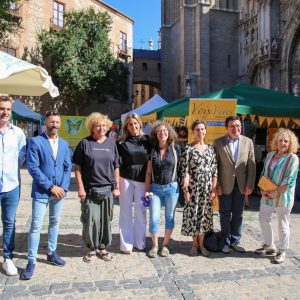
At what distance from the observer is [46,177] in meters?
4.30

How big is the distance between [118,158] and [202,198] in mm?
1237

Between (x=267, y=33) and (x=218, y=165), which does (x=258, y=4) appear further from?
(x=218, y=165)

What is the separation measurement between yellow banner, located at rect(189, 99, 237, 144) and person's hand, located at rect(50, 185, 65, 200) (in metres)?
3.63

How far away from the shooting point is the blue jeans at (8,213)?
14.0 ft

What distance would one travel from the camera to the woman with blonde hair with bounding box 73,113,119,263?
183 inches

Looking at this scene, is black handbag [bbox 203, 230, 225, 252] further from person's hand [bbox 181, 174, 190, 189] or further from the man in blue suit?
the man in blue suit

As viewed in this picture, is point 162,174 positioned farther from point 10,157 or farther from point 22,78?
point 22,78

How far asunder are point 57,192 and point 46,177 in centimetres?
21

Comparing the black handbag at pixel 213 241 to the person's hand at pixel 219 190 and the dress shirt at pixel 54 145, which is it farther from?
the dress shirt at pixel 54 145

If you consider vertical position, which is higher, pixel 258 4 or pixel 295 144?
pixel 258 4

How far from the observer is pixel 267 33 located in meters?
23.2

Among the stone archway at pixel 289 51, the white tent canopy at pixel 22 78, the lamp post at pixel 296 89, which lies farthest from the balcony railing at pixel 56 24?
the white tent canopy at pixel 22 78

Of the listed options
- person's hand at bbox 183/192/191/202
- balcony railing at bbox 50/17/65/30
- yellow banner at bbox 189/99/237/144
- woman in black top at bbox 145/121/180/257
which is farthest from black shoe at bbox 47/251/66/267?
balcony railing at bbox 50/17/65/30

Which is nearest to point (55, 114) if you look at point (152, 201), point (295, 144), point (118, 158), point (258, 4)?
point (118, 158)
